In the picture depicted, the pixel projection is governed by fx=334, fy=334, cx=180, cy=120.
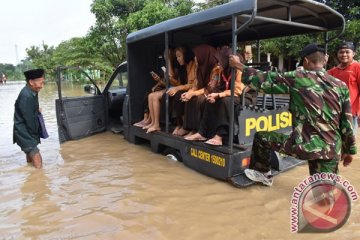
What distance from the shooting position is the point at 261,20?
4.36 meters

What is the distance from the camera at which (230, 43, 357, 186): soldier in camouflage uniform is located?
115 inches

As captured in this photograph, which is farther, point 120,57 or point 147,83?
point 120,57

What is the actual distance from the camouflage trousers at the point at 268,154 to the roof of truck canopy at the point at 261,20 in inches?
49.4

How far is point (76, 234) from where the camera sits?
3029mm

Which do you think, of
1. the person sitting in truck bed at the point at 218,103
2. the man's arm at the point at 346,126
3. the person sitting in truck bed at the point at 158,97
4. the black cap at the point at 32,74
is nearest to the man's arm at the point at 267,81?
the man's arm at the point at 346,126

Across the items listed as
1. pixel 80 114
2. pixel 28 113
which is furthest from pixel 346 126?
pixel 80 114

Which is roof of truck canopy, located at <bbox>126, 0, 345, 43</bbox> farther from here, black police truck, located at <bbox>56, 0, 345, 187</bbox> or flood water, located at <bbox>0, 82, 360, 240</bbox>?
flood water, located at <bbox>0, 82, 360, 240</bbox>

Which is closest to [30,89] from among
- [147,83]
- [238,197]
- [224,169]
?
[147,83]

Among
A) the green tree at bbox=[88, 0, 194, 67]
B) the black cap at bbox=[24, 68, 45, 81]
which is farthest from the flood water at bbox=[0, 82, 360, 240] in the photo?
the green tree at bbox=[88, 0, 194, 67]

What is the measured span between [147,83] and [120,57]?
13282 mm

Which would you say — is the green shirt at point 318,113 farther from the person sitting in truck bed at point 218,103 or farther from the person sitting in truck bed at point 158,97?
the person sitting in truck bed at point 158,97

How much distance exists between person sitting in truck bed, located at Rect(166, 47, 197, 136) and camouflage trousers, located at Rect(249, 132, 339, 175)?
4.74ft

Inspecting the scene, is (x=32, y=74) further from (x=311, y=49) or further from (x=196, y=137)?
(x=311, y=49)

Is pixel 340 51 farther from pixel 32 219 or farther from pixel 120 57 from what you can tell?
pixel 120 57
